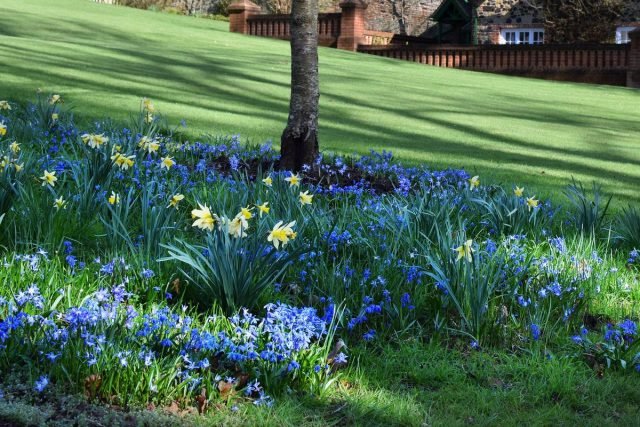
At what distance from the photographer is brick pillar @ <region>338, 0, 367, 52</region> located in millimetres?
28281

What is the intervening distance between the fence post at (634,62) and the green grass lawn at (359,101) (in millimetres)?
4677

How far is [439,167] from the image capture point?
7895mm

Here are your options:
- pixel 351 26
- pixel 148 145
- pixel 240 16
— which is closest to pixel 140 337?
pixel 148 145

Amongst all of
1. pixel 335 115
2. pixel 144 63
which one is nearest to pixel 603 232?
pixel 335 115

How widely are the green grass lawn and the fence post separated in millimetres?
4677

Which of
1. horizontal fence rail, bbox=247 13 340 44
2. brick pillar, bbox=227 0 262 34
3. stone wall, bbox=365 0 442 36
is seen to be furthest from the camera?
stone wall, bbox=365 0 442 36

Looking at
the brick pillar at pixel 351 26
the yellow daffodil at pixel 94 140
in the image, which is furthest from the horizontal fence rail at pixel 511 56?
the yellow daffodil at pixel 94 140

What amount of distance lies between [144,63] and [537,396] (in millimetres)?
12321

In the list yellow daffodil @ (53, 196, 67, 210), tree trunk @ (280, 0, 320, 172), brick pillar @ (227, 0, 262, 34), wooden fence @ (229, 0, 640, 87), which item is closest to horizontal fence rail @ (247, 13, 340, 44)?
wooden fence @ (229, 0, 640, 87)

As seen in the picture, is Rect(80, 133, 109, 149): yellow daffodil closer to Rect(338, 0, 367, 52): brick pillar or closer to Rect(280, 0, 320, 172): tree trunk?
Rect(280, 0, 320, 172): tree trunk

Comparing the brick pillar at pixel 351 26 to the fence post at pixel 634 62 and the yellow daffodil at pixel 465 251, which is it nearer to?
the fence post at pixel 634 62

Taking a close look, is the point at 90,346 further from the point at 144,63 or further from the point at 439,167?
the point at 144,63

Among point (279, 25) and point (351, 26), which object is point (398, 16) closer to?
point (351, 26)

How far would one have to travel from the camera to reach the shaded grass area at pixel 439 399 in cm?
282
